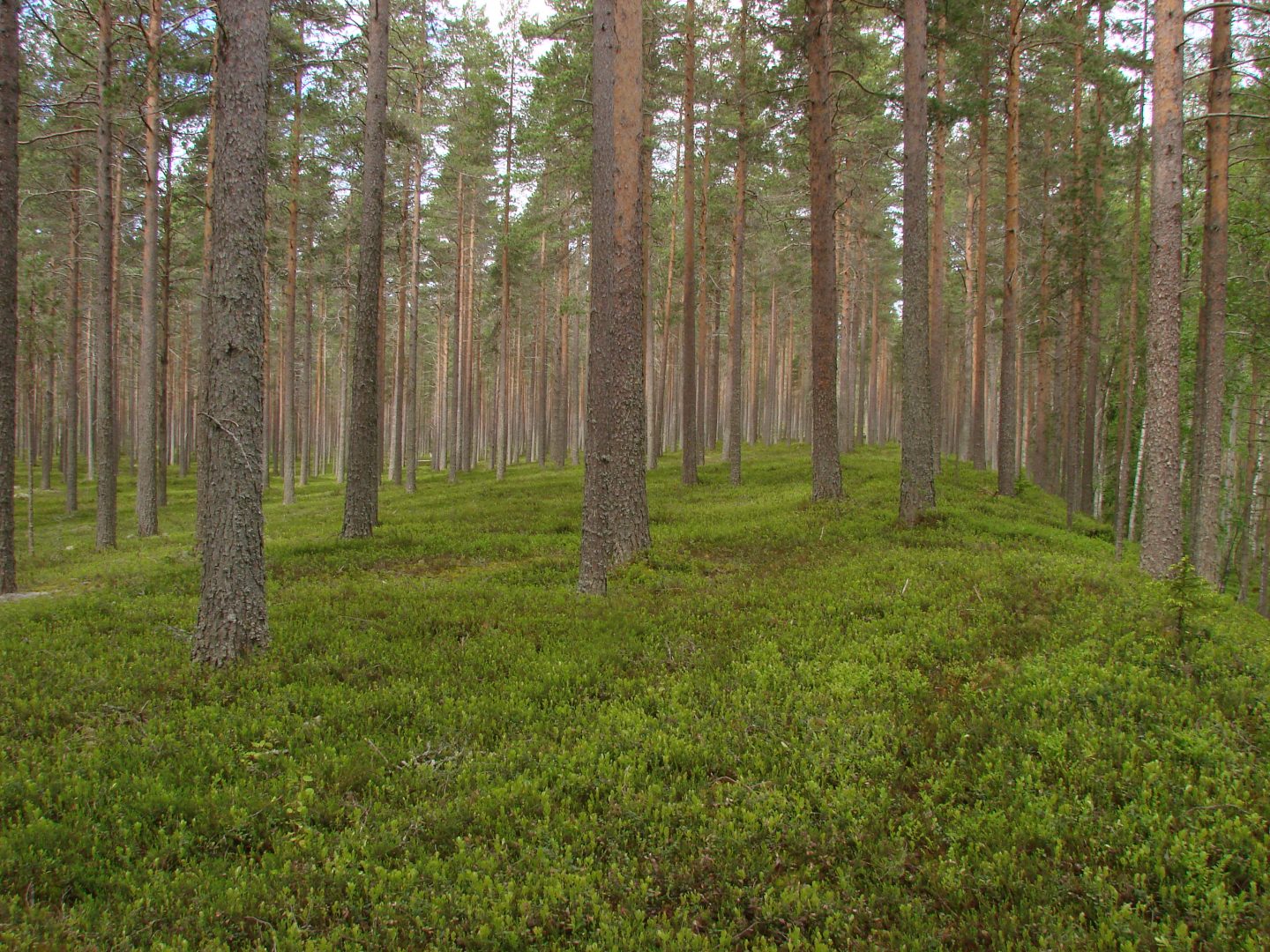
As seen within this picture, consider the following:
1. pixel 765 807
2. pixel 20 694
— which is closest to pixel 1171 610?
pixel 765 807

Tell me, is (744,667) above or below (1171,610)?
below

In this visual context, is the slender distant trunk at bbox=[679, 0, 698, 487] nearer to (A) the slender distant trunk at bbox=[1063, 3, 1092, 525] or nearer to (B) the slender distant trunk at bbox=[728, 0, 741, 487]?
(B) the slender distant trunk at bbox=[728, 0, 741, 487]

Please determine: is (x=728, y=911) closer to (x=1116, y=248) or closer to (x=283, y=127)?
(x=283, y=127)

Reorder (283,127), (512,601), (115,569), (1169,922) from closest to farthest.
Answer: (1169,922)
(512,601)
(115,569)
(283,127)

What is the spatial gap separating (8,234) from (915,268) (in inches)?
569

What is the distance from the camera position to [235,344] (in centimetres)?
609

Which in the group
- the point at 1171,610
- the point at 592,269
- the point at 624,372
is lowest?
the point at 1171,610

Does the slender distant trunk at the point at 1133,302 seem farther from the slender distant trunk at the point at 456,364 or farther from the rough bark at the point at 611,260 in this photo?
the slender distant trunk at the point at 456,364

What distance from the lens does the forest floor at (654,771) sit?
10.6 ft

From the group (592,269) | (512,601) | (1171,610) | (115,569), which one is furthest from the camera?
(115,569)

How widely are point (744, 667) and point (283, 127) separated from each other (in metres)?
25.0

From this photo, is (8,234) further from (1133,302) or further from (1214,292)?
(1133,302)

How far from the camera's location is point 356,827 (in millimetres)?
3879

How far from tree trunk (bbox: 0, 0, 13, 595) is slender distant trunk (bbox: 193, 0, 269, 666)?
5.97 m
